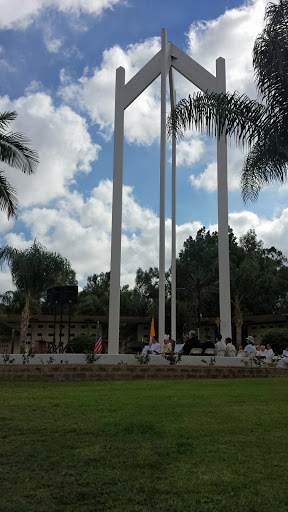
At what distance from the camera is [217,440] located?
510 cm

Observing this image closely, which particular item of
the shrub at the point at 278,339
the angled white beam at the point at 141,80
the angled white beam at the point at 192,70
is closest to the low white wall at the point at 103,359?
the angled white beam at the point at 141,80

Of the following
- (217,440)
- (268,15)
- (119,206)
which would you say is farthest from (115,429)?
(119,206)

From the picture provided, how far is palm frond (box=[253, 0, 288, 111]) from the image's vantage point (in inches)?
341

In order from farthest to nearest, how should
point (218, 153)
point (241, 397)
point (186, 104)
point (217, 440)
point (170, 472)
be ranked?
point (218, 153) < point (186, 104) < point (241, 397) < point (217, 440) < point (170, 472)

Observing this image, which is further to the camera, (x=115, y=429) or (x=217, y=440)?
(x=115, y=429)

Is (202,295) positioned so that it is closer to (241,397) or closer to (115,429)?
(241,397)

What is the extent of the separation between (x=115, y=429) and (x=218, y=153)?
14.6 meters

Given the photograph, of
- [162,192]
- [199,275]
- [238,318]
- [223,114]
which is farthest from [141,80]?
[238,318]

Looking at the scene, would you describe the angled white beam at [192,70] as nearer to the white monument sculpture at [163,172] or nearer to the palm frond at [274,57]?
the white monument sculpture at [163,172]

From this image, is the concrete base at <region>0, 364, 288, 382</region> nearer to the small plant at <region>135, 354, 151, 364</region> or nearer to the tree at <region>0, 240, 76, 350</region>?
the small plant at <region>135, 354, 151, 364</region>

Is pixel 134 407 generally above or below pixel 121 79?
below

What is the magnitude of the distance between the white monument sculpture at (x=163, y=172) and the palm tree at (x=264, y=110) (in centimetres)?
740

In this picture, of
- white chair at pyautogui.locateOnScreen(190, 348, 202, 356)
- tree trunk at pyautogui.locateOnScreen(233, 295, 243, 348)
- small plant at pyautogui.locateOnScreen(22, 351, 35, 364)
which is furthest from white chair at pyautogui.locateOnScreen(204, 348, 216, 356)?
tree trunk at pyautogui.locateOnScreen(233, 295, 243, 348)

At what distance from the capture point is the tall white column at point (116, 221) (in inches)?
694
